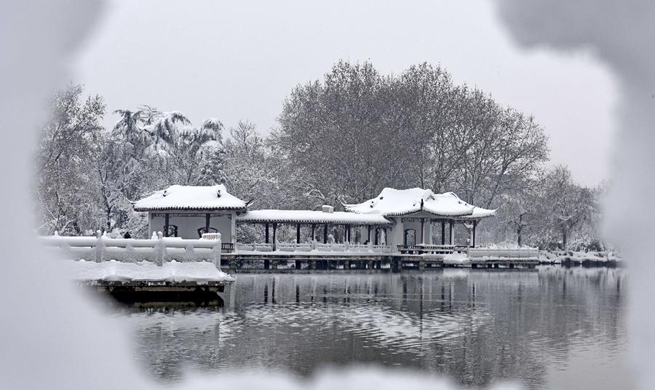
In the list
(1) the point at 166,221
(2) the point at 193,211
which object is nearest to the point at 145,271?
(2) the point at 193,211

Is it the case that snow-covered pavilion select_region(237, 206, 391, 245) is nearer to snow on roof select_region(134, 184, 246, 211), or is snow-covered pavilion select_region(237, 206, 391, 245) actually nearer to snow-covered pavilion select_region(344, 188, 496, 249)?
snow-covered pavilion select_region(344, 188, 496, 249)

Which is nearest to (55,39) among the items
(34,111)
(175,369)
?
(34,111)

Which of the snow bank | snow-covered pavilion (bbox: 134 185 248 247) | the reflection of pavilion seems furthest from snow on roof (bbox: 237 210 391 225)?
the snow bank

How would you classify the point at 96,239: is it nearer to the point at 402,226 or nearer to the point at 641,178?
the point at 641,178

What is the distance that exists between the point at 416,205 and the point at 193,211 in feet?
49.9

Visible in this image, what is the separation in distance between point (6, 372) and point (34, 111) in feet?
7.14

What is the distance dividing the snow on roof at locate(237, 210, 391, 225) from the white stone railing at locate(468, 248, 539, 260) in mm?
6434

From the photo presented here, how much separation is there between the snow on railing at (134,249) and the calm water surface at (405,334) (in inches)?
77.1

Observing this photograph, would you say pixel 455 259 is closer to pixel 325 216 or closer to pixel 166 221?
pixel 325 216

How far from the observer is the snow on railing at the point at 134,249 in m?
24.2

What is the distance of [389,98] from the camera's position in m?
64.4

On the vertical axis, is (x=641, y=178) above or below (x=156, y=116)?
below

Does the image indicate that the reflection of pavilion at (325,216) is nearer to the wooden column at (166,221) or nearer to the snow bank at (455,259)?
the wooden column at (166,221)

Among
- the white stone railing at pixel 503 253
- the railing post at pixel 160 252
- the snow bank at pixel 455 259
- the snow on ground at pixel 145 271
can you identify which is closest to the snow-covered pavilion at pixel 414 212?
the snow bank at pixel 455 259
